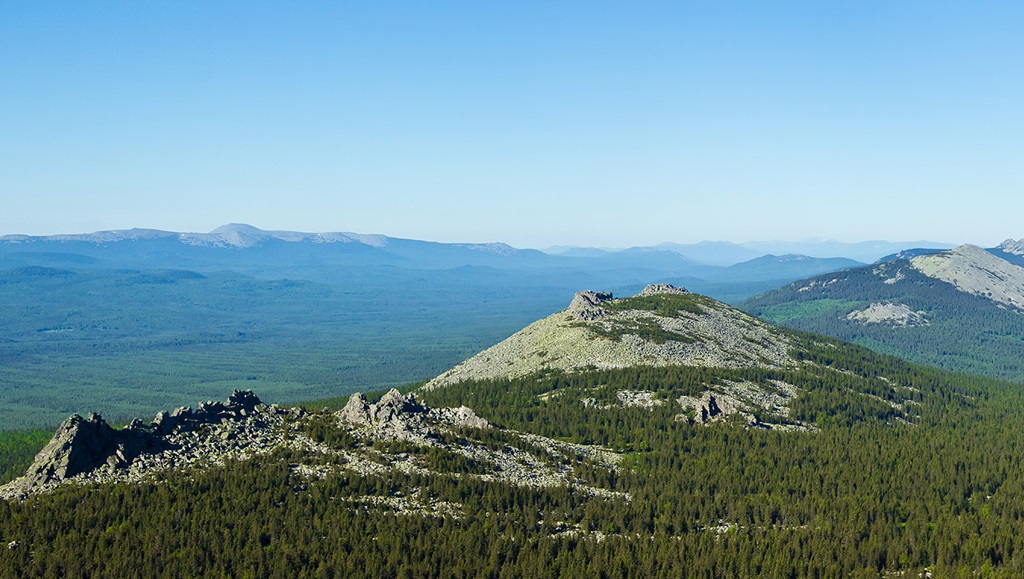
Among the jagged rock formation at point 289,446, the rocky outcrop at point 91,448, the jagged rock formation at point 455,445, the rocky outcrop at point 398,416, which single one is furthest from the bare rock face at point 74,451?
the rocky outcrop at point 398,416

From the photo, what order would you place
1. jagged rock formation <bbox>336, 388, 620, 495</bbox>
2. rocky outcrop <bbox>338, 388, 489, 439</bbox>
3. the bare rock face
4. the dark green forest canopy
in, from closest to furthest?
the dark green forest canopy, the bare rock face, jagged rock formation <bbox>336, 388, 620, 495</bbox>, rocky outcrop <bbox>338, 388, 489, 439</bbox>

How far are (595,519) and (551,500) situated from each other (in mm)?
6634

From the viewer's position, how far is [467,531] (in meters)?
90.2

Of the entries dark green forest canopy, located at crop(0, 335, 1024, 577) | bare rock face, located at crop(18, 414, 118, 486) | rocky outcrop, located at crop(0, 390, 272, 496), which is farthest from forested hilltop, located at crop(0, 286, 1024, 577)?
bare rock face, located at crop(18, 414, 118, 486)

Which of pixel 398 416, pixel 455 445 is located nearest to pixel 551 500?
pixel 455 445

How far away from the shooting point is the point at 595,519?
98062 millimetres

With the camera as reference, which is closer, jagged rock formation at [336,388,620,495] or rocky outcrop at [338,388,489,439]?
jagged rock formation at [336,388,620,495]

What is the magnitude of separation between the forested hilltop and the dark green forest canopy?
281mm

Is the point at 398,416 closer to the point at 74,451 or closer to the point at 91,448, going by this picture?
the point at 91,448

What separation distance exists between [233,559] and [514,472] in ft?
136

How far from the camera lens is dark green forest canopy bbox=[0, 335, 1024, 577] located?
82188 millimetres

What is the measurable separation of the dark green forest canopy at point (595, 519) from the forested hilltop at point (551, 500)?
0.28 meters

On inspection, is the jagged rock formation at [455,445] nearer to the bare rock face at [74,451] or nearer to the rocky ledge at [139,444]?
the rocky ledge at [139,444]

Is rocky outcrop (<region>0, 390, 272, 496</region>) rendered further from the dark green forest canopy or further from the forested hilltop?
the dark green forest canopy
